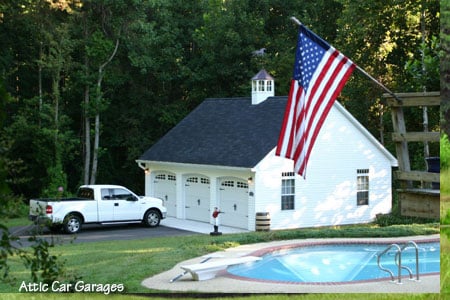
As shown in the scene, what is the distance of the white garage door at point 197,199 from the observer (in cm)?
1266

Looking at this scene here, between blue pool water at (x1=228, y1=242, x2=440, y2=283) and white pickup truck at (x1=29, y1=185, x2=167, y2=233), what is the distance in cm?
172

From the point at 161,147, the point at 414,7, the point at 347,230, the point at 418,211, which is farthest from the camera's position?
the point at 347,230

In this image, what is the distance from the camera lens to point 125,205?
1252 cm

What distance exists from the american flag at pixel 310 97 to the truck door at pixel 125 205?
9.36 ft

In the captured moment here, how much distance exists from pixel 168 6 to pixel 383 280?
5054 mm

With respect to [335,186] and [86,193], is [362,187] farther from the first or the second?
[86,193]

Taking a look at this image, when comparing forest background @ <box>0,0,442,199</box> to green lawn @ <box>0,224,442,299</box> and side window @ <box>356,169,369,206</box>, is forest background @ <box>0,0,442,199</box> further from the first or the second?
side window @ <box>356,169,369,206</box>

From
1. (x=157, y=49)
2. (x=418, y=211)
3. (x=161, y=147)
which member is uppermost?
(x=157, y=49)

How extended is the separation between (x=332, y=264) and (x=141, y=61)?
430 cm

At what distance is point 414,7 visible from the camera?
450 inches

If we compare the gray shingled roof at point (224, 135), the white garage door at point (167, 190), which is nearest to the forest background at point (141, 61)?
the gray shingled roof at point (224, 135)

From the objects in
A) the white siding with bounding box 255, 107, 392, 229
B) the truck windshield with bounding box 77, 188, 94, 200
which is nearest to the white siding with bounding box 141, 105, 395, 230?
the white siding with bounding box 255, 107, 392, 229

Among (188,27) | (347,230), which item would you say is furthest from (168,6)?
(347,230)

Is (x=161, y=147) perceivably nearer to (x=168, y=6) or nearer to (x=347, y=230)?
(x=168, y=6)
